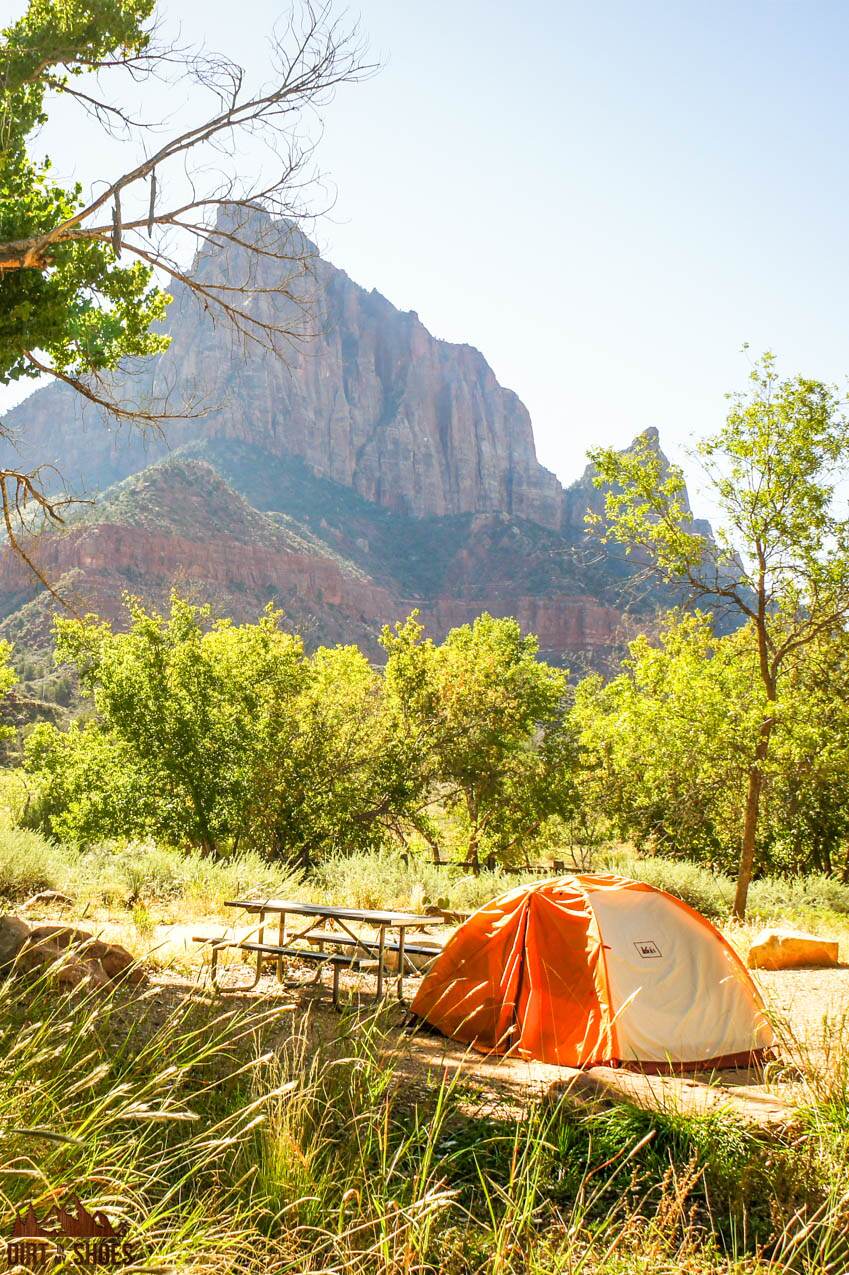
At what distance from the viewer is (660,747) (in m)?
12.6

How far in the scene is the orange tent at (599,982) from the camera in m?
6.48

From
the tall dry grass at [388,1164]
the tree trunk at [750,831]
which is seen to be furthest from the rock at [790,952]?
the tall dry grass at [388,1164]

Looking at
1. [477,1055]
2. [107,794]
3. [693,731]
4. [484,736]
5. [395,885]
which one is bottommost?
[395,885]

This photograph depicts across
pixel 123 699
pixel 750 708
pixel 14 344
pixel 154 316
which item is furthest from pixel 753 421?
pixel 123 699

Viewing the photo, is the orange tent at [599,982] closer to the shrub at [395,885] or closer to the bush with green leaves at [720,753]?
the bush with green leaves at [720,753]

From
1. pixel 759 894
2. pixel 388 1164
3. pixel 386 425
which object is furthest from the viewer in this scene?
pixel 386 425

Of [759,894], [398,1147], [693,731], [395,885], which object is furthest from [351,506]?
[398,1147]

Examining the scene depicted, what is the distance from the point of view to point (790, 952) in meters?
10.4

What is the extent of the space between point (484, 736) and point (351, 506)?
90249 millimetres

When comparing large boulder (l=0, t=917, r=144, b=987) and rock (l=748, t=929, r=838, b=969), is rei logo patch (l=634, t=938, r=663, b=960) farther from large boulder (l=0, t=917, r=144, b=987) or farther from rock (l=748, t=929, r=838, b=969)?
rock (l=748, t=929, r=838, b=969)

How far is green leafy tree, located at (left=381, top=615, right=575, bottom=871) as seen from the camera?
21.3 meters

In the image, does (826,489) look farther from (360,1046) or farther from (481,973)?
(360,1046)

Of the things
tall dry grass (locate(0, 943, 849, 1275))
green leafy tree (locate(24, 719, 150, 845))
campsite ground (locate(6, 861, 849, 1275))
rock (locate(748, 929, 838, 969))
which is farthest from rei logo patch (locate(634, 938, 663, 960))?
green leafy tree (locate(24, 719, 150, 845))

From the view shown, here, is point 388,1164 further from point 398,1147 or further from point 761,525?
point 761,525
